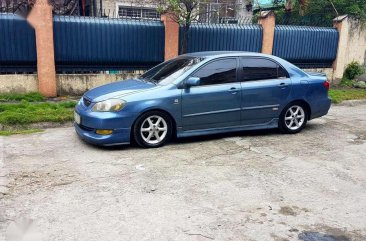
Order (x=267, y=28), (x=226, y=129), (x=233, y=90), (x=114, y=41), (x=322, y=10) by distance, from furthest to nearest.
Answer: (x=322, y=10), (x=267, y=28), (x=114, y=41), (x=226, y=129), (x=233, y=90)

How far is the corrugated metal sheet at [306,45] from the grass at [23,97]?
24.1ft

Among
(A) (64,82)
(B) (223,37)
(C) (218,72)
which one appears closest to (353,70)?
(B) (223,37)

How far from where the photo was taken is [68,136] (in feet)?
22.9

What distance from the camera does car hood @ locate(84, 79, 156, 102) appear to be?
6125 mm

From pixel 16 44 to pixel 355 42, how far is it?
11.2m

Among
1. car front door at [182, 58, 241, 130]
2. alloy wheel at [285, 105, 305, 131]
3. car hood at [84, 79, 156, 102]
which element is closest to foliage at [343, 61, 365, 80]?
alloy wheel at [285, 105, 305, 131]

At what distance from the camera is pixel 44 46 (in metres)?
9.52

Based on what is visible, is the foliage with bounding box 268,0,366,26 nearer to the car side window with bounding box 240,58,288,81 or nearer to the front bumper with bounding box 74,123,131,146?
the car side window with bounding box 240,58,288,81

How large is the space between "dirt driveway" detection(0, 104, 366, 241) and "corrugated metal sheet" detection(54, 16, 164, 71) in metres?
3.72

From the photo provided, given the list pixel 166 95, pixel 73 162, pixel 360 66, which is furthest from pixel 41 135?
pixel 360 66

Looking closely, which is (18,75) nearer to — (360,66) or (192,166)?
(192,166)

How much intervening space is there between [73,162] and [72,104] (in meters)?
3.57

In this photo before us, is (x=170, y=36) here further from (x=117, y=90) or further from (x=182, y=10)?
(x=117, y=90)

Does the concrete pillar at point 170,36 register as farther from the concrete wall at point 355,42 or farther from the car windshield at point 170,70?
the concrete wall at point 355,42
